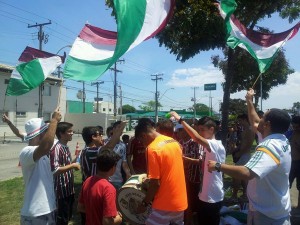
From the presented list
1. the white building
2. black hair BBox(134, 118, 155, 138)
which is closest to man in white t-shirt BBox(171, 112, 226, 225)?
black hair BBox(134, 118, 155, 138)

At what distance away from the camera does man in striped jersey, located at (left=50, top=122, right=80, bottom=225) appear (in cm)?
469

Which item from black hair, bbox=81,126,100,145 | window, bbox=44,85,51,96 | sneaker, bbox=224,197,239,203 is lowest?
sneaker, bbox=224,197,239,203

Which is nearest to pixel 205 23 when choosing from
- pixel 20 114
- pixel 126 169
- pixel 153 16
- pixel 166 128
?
pixel 153 16

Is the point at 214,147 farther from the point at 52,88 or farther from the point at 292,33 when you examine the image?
the point at 52,88

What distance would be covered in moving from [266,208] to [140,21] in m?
3.36

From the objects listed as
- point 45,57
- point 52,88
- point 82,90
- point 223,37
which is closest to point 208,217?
point 45,57

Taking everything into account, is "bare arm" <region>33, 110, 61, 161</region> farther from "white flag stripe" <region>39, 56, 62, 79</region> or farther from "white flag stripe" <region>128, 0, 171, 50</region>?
"white flag stripe" <region>128, 0, 171, 50</region>

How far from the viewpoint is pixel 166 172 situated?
369 cm

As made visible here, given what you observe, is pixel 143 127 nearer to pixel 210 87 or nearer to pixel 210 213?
pixel 210 213

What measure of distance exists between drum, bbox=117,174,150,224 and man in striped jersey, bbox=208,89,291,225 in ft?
4.20

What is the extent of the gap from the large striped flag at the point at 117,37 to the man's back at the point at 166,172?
1680 mm

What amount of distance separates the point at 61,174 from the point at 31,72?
1.62 meters

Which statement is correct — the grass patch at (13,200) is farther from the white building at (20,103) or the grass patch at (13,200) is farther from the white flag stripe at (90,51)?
the white building at (20,103)

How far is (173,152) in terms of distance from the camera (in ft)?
12.3
